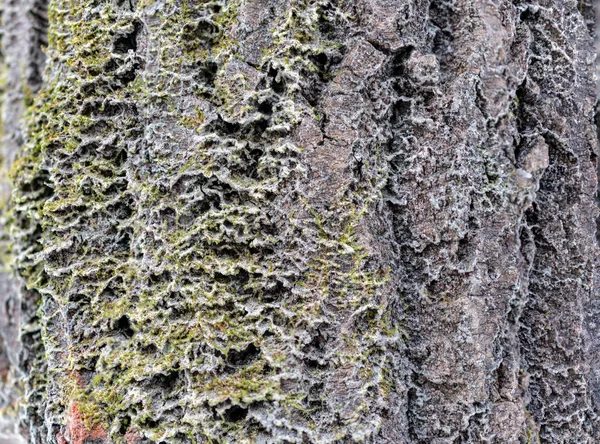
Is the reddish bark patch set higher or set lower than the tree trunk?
lower

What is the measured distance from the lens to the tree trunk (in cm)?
122

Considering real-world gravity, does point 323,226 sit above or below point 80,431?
above

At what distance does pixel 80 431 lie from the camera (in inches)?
51.2

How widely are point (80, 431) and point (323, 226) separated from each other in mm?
831

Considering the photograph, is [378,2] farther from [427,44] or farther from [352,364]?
[352,364]

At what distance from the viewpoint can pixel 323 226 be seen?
1.23 m

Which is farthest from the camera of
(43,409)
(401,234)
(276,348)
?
(43,409)

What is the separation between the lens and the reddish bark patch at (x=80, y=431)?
1.29m

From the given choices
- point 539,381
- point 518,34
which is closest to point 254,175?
point 518,34

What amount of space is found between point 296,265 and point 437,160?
1.49ft

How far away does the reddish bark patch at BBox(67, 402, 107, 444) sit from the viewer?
4.25 feet

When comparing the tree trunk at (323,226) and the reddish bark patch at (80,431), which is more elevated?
the tree trunk at (323,226)

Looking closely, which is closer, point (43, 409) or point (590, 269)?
point (590, 269)

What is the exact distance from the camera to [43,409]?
1510 mm
